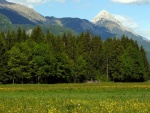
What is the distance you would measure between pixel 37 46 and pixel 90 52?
1071 inches

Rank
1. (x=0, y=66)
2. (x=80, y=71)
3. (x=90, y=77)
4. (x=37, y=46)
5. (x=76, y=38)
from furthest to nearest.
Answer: (x=76, y=38)
(x=90, y=77)
(x=80, y=71)
(x=37, y=46)
(x=0, y=66)

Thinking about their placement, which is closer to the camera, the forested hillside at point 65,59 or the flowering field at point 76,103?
the flowering field at point 76,103

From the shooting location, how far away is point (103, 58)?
12719 centimetres

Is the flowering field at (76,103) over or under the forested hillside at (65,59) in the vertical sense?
under

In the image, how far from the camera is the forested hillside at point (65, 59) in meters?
99.6

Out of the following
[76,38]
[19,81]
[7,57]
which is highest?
[76,38]

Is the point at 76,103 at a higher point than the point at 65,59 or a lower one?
lower

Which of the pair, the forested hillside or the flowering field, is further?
the forested hillside

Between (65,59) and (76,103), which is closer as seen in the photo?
(76,103)

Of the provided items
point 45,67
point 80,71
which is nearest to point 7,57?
point 45,67

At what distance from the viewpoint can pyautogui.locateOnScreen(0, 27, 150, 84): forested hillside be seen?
9956cm

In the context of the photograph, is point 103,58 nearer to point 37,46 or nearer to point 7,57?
point 37,46

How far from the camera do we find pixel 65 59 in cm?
10944

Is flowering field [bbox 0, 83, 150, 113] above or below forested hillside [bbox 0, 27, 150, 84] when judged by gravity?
below
